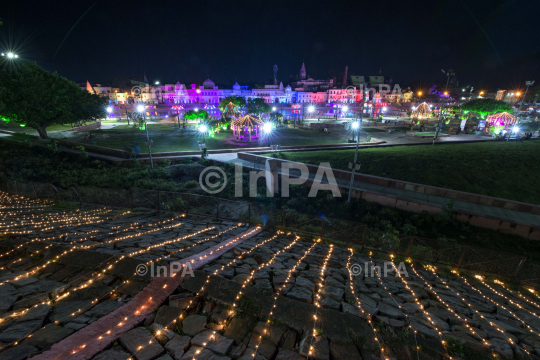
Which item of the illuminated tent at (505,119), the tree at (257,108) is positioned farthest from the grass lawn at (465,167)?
the tree at (257,108)

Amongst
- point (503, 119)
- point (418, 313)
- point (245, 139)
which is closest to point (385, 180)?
point (418, 313)

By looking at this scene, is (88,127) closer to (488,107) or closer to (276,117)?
(276,117)

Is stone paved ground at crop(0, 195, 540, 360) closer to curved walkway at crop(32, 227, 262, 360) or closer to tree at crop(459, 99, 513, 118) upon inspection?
curved walkway at crop(32, 227, 262, 360)

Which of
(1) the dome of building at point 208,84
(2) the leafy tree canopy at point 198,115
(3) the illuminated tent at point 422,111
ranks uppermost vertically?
(1) the dome of building at point 208,84

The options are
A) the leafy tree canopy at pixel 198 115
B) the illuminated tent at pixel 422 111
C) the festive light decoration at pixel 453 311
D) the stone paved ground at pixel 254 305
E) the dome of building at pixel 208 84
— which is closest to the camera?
the stone paved ground at pixel 254 305

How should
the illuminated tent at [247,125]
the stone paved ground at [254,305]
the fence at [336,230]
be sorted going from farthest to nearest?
the illuminated tent at [247,125] → the fence at [336,230] → the stone paved ground at [254,305]

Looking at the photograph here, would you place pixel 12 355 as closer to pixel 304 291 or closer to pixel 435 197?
pixel 304 291

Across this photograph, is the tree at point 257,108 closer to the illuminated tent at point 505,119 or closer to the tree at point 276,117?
the tree at point 276,117

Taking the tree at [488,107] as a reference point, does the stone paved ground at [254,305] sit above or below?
below
